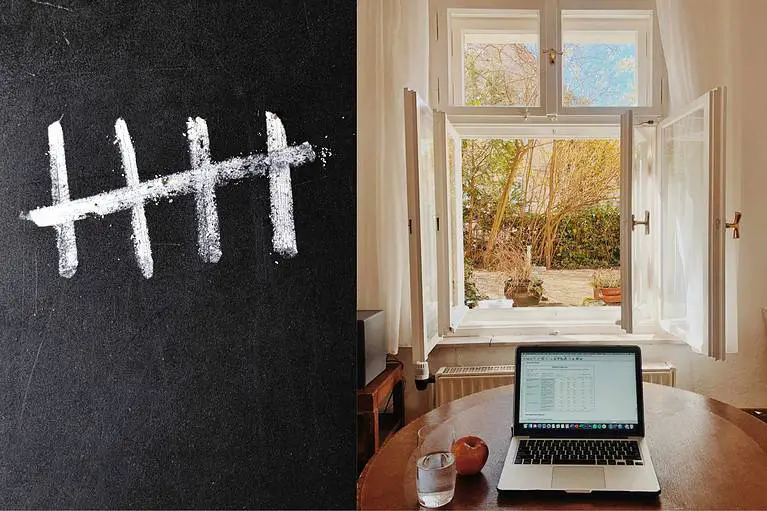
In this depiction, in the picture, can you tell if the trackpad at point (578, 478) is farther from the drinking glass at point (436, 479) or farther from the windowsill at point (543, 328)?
the windowsill at point (543, 328)

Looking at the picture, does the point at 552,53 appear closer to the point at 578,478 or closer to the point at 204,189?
the point at 578,478

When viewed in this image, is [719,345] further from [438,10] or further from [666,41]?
[438,10]

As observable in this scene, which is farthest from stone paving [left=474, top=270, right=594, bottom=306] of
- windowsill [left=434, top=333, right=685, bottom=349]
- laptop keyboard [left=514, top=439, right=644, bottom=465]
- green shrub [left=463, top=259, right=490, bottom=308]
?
laptop keyboard [left=514, top=439, right=644, bottom=465]

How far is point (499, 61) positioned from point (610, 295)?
136cm

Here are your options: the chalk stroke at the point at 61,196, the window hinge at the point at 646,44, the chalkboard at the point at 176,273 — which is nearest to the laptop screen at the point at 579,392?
the chalkboard at the point at 176,273

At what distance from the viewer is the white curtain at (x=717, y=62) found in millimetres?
2352

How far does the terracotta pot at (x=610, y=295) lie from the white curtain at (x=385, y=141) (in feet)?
3.75

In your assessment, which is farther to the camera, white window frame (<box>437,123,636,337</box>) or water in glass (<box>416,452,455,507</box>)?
white window frame (<box>437,123,636,337</box>)

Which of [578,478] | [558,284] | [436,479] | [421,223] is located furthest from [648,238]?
[436,479]

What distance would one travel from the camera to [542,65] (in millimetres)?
2605

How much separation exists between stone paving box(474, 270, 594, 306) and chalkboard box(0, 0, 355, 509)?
251 centimetres

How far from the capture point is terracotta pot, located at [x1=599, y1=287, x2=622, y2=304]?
2.77 meters

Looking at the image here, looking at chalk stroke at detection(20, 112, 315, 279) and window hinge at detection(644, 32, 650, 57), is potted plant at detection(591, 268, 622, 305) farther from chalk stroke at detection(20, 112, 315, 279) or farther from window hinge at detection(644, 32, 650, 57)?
chalk stroke at detection(20, 112, 315, 279)

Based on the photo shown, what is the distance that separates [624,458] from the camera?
1.21 meters
